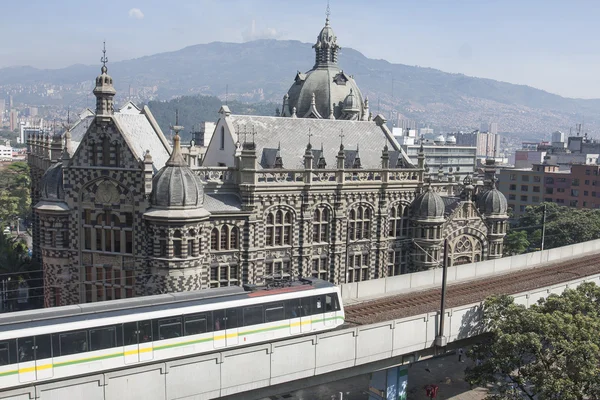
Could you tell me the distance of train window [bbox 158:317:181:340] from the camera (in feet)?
119

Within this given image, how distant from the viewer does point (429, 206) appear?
69.6 m

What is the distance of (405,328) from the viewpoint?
41.7 meters

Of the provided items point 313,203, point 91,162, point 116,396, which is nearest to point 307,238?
point 313,203

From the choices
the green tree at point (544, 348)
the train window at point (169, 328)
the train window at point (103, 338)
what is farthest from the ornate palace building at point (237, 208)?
the green tree at point (544, 348)

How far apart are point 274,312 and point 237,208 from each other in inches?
754

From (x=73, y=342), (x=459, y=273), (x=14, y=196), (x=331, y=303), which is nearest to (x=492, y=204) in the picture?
(x=459, y=273)

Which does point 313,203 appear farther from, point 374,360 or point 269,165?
point 374,360

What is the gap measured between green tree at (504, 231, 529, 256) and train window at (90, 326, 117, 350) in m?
84.1

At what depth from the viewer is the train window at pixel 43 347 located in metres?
32.1

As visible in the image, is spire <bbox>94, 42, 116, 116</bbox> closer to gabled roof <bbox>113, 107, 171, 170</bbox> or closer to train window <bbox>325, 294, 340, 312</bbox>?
gabled roof <bbox>113, 107, 171, 170</bbox>

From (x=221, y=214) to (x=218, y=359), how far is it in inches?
905

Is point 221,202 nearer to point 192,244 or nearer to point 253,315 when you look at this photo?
point 192,244

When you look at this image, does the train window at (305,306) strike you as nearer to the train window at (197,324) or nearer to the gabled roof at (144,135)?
the train window at (197,324)

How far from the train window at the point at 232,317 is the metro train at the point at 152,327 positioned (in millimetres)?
60
